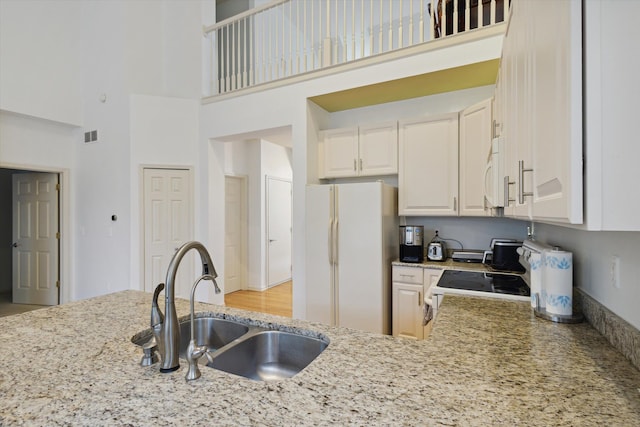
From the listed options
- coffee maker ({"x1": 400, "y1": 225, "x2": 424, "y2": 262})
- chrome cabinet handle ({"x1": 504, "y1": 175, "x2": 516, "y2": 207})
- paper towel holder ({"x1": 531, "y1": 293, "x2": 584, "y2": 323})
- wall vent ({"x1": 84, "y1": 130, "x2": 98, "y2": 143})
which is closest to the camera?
paper towel holder ({"x1": 531, "y1": 293, "x2": 584, "y2": 323})

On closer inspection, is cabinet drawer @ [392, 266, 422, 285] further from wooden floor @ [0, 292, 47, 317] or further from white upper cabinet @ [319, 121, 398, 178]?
wooden floor @ [0, 292, 47, 317]

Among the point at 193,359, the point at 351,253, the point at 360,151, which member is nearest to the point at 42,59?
the point at 360,151

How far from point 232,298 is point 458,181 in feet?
12.4

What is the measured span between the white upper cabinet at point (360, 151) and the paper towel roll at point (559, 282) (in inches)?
79.7

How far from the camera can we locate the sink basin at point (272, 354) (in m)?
1.23

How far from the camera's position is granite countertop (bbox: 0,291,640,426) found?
2.41 feet

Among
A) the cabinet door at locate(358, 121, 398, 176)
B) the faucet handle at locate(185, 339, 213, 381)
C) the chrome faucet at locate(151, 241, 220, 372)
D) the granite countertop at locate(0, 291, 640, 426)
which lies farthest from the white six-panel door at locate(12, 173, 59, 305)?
the faucet handle at locate(185, 339, 213, 381)

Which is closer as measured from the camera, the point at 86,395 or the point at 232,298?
the point at 86,395

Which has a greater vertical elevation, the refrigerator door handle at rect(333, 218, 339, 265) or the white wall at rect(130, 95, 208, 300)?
the white wall at rect(130, 95, 208, 300)

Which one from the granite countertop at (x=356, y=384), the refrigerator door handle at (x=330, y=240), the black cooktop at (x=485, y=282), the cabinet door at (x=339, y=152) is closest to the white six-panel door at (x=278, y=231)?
the cabinet door at (x=339, y=152)

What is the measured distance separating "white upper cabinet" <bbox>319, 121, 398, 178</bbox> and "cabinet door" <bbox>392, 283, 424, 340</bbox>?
1.20 meters

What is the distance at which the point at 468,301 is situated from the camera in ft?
5.62

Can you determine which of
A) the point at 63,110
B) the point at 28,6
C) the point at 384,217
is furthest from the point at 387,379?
the point at 28,6

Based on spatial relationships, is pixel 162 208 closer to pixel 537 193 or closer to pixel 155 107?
pixel 155 107
